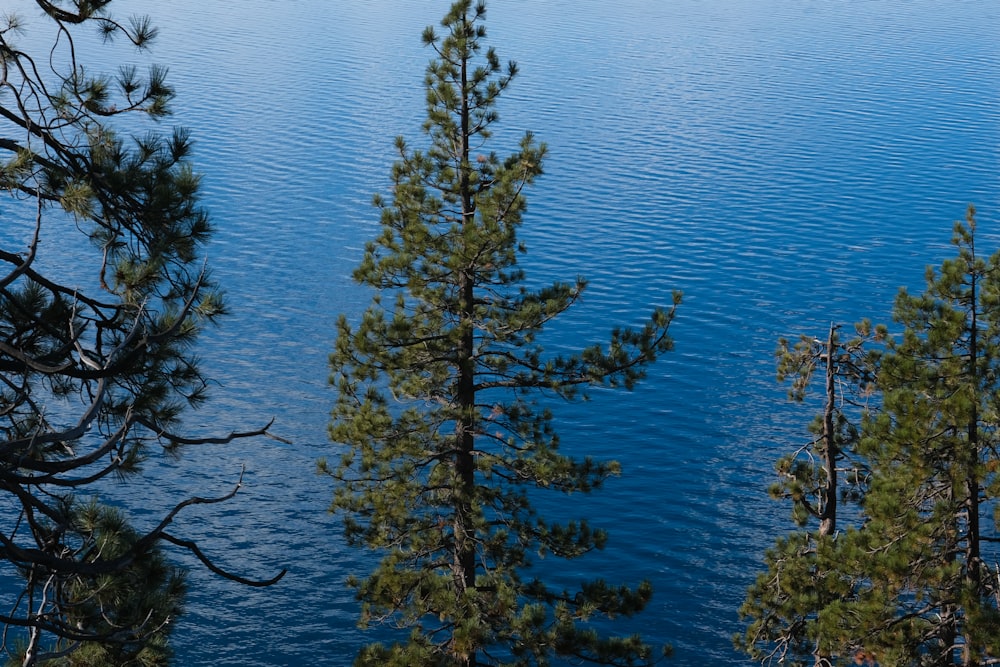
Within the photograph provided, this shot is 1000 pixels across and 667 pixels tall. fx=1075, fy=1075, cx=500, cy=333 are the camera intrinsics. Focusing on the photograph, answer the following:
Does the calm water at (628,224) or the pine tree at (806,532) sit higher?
the calm water at (628,224)

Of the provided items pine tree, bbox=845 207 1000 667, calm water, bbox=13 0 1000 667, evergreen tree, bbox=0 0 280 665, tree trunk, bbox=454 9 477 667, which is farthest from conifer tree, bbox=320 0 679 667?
calm water, bbox=13 0 1000 667

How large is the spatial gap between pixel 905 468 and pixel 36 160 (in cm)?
1274

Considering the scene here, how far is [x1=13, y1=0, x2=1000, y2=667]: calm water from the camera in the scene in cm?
3328

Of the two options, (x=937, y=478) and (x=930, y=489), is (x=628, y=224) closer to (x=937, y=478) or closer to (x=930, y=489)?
(x=937, y=478)

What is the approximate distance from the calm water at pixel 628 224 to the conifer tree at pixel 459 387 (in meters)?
9.59

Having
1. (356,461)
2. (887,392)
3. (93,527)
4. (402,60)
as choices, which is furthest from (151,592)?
(402,60)

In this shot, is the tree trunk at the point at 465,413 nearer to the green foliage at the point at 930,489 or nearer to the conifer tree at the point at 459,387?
the conifer tree at the point at 459,387

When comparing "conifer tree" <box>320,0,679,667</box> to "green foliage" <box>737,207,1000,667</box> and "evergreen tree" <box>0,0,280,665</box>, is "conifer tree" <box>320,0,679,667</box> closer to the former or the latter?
"green foliage" <box>737,207,1000,667</box>

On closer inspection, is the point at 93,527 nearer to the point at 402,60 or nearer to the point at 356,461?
the point at 356,461

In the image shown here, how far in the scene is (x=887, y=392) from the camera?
16391mm

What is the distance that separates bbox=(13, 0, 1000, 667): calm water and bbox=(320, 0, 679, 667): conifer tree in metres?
9.59

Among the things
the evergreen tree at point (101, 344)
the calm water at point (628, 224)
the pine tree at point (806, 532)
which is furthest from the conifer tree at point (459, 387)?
the calm water at point (628, 224)

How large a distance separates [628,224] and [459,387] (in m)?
39.3

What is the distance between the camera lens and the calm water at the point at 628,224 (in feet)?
109
